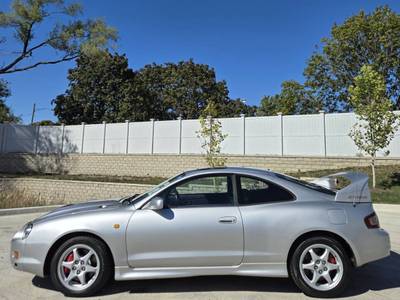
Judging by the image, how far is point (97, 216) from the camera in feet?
13.1

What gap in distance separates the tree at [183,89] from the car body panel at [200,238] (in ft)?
123

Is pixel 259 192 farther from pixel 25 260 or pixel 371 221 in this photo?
pixel 25 260

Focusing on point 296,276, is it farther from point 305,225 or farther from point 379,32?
point 379,32

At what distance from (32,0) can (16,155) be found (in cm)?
1475

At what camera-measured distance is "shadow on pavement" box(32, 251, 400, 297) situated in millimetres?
4047

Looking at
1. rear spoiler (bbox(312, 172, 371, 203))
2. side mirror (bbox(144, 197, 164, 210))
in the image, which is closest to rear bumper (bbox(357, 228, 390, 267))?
rear spoiler (bbox(312, 172, 371, 203))

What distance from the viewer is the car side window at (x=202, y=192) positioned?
4.14 m

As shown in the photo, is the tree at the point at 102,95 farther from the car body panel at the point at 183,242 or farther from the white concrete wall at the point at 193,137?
the car body panel at the point at 183,242

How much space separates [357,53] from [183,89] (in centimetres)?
2059

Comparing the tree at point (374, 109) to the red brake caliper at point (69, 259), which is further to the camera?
the tree at point (374, 109)

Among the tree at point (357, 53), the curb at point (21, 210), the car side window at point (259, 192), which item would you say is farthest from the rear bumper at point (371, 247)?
the tree at point (357, 53)

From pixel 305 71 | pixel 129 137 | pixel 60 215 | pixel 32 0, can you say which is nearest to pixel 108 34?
pixel 32 0

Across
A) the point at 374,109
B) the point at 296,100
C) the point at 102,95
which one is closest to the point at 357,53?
the point at 296,100

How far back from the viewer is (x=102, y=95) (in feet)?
128
